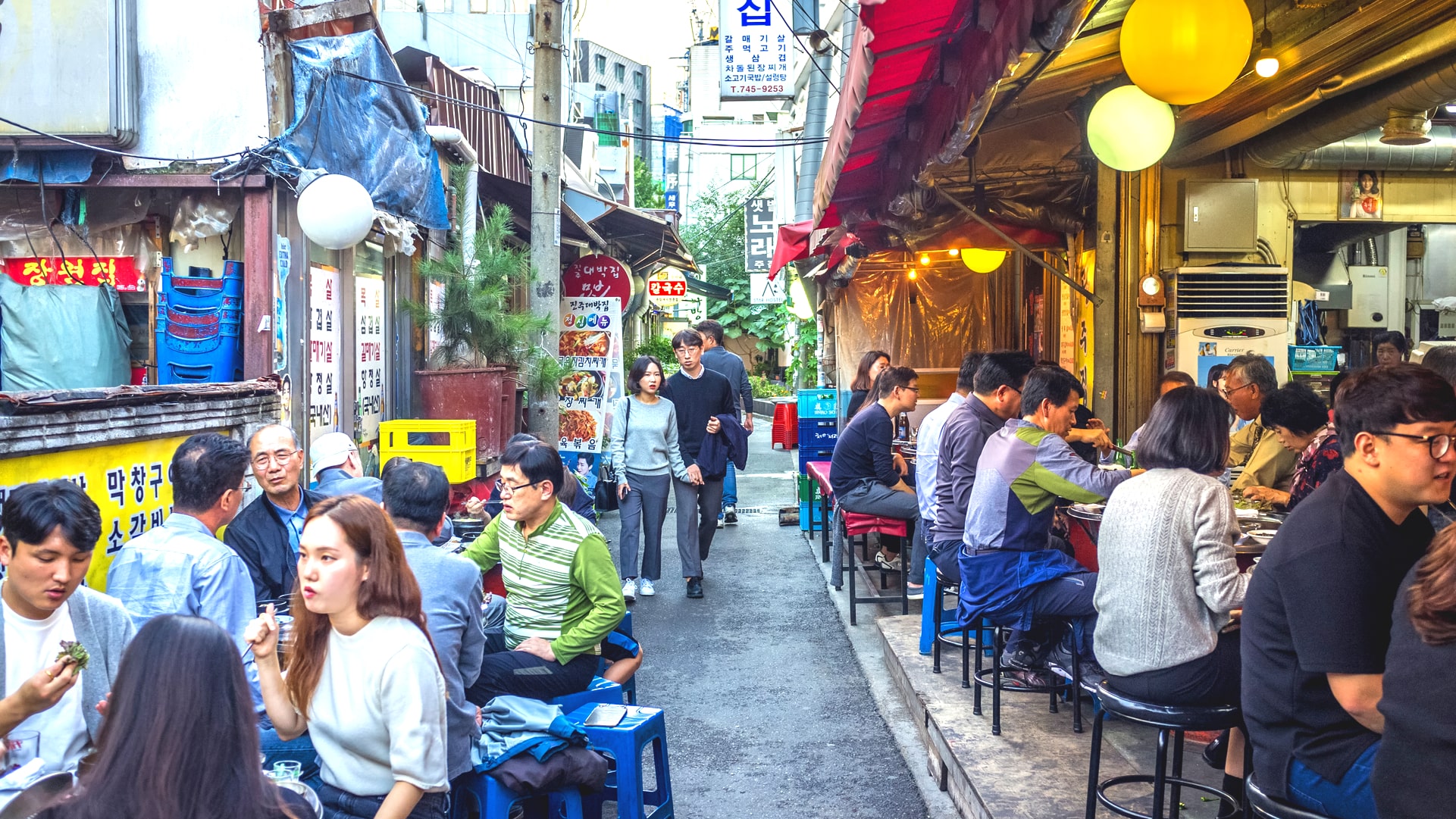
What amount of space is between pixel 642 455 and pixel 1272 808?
247 inches

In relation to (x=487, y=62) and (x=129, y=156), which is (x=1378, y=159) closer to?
(x=129, y=156)

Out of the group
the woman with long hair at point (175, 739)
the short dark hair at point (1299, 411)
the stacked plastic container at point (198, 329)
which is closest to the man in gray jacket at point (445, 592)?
the woman with long hair at point (175, 739)

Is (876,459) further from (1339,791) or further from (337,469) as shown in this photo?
(1339,791)

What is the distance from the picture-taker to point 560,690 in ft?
14.5

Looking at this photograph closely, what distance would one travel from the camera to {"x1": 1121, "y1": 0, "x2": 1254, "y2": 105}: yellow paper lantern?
4.53 metres

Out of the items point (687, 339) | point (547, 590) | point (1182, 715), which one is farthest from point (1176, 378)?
point (547, 590)

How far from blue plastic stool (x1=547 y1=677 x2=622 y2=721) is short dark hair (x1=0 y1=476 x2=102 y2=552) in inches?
74.7

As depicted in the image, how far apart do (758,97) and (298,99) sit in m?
9.41

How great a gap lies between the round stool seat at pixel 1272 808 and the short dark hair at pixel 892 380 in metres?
5.10

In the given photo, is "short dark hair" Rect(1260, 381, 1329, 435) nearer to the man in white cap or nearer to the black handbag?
the man in white cap

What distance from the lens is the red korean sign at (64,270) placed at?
7441mm

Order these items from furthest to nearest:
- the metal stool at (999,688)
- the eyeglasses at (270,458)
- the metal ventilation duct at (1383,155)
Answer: the metal ventilation duct at (1383,155) → the metal stool at (999,688) → the eyeglasses at (270,458)

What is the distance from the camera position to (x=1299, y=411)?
5520mm

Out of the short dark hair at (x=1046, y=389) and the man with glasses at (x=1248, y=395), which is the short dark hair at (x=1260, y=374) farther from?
the short dark hair at (x=1046, y=389)
